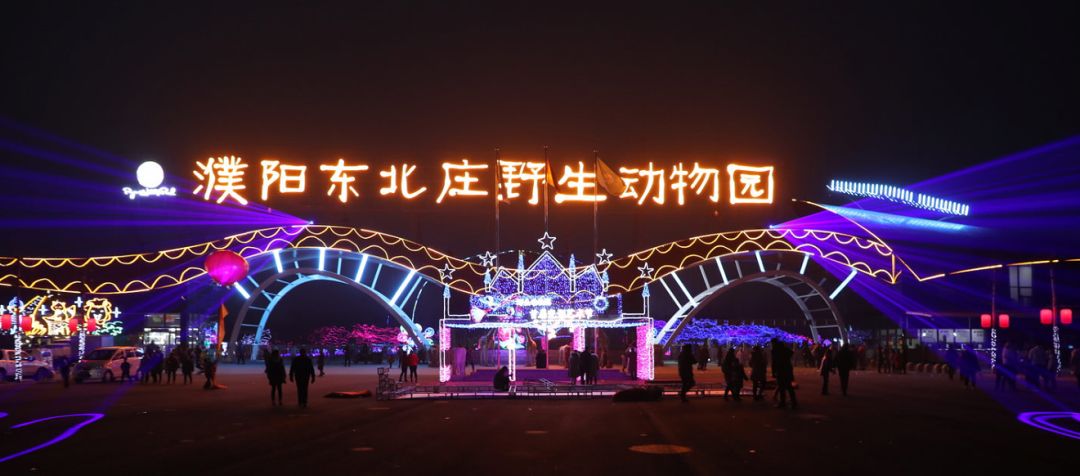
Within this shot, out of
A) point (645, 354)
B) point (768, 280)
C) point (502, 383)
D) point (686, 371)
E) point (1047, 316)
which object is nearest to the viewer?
point (686, 371)

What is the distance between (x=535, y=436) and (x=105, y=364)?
73.8ft

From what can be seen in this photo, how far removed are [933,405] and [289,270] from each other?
26.4m

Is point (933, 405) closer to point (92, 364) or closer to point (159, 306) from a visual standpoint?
point (92, 364)

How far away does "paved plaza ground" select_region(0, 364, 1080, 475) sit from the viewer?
10.9 metres

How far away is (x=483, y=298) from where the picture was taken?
97.3ft

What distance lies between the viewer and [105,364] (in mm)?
31359

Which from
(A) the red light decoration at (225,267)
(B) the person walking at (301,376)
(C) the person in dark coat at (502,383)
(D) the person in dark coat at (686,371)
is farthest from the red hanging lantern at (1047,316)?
(A) the red light decoration at (225,267)

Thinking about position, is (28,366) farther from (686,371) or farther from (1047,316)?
(1047,316)

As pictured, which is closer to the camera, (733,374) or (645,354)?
(733,374)

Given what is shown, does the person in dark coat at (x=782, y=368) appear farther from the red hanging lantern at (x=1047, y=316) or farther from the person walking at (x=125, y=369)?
the person walking at (x=125, y=369)

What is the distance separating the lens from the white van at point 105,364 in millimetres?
30875

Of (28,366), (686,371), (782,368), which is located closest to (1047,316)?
(686,371)

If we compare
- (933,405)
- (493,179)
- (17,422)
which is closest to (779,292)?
(493,179)

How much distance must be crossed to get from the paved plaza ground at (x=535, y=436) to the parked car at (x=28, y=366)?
1127 cm
